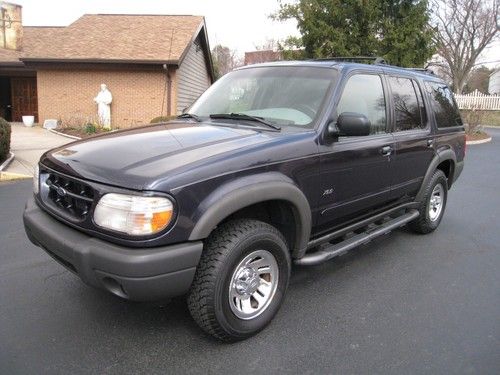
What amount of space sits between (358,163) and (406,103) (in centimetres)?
131

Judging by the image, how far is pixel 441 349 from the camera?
9.73ft

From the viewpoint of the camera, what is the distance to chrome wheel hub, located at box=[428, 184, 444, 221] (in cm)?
544

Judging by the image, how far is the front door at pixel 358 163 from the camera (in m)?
3.46

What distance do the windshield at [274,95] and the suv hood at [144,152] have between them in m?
0.44

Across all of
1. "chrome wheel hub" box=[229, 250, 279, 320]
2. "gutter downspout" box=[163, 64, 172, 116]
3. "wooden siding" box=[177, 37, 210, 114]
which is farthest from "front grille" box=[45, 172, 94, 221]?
"gutter downspout" box=[163, 64, 172, 116]

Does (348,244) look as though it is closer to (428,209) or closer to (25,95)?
(428,209)

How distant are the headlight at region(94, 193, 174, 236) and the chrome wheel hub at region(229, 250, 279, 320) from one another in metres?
0.66

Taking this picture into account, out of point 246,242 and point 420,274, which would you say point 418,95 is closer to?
point 420,274

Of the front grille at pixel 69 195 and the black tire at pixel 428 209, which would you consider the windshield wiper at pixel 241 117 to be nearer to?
the front grille at pixel 69 195

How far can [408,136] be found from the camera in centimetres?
445

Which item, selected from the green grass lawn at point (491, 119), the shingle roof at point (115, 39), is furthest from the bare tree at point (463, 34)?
the shingle roof at point (115, 39)

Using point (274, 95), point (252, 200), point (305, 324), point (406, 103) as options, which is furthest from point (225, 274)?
point (406, 103)

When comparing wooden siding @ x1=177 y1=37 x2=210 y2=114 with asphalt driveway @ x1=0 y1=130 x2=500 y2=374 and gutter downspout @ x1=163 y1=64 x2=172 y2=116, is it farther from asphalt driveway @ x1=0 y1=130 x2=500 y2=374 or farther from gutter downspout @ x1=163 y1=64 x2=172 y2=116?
asphalt driveway @ x1=0 y1=130 x2=500 y2=374

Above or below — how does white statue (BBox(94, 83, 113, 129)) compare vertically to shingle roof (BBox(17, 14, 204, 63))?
below
